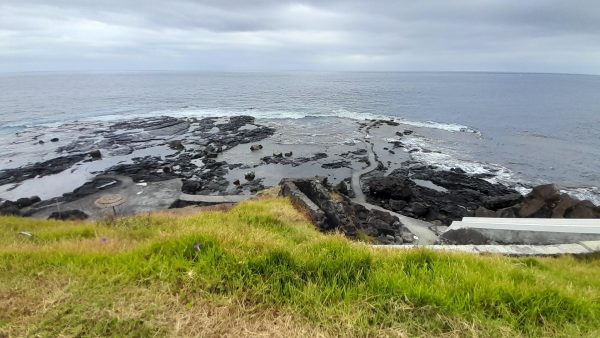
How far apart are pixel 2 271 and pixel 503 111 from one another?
295 feet

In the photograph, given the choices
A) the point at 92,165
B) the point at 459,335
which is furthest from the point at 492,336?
the point at 92,165

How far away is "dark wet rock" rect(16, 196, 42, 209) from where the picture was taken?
25.5 m

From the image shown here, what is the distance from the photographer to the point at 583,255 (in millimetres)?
9953

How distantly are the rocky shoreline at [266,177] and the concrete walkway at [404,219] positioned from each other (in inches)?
18.7

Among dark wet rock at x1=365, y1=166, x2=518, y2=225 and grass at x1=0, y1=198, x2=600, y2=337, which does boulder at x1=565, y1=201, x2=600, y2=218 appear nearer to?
dark wet rock at x1=365, y1=166, x2=518, y2=225

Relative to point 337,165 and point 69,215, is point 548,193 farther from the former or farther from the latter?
point 69,215

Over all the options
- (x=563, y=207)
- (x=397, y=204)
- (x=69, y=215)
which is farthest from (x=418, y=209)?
(x=69, y=215)

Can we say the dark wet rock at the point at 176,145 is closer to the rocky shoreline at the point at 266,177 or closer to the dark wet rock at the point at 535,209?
the rocky shoreline at the point at 266,177

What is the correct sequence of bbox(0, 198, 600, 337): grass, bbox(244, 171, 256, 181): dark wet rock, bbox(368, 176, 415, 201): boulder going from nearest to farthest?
A: bbox(0, 198, 600, 337): grass < bbox(368, 176, 415, 201): boulder < bbox(244, 171, 256, 181): dark wet rock

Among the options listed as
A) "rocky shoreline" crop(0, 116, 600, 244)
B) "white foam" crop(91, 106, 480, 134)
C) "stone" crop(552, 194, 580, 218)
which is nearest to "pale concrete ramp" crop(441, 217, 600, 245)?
"rocky shoreline" crop(0, 116, 600, 244)

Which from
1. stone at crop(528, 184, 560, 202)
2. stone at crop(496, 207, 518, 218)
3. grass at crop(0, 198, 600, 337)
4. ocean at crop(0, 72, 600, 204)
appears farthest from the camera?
ocean at crop(0, 72, 600, 204)

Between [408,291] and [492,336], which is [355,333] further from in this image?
[492,336]

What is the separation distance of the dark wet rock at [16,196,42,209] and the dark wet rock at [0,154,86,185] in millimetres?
7571

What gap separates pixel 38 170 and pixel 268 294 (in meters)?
40.1
